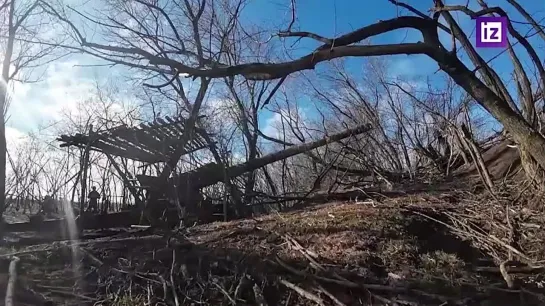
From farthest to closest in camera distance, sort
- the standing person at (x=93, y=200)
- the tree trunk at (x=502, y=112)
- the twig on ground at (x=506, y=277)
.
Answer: the standing person at (x=93, y=200) < the tree trunk at (x=502, y=112) < the twig on ground at (x=506, y=277)

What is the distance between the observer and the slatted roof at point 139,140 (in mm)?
8266

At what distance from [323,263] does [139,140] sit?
612cm

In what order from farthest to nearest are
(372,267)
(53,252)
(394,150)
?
1. (394,150)
2. (53,252)
3. (372,267)

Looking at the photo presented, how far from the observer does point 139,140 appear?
870cm

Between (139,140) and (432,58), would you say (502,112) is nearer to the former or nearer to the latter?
(432,58)

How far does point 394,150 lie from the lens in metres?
14.2

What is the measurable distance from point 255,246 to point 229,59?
40.3 ft

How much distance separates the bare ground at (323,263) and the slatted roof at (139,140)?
3831 mm

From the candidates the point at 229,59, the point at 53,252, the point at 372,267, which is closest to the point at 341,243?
the point at 372,267

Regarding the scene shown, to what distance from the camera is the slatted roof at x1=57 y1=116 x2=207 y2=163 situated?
27.1 ft

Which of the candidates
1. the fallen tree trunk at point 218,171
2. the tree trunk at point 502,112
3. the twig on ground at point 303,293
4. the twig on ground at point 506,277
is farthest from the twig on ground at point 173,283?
the fallen tree trunk at point 218,171

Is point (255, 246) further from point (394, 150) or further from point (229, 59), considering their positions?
point (229, 59)

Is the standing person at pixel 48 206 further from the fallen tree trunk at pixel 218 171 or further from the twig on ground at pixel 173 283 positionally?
the twig on ground at pixel 173 283

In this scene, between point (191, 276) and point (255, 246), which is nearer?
point (191, 276)
